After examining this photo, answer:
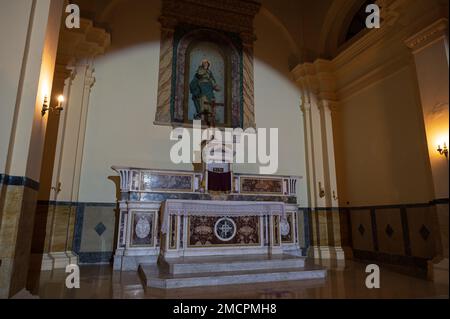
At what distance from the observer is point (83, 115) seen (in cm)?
588

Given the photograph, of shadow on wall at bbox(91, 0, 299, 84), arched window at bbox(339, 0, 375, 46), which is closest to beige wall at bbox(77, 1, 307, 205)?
shadow on wall at bbox(91, 0, 299, 84)

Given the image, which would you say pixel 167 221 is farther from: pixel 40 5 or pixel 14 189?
pixel 40 5

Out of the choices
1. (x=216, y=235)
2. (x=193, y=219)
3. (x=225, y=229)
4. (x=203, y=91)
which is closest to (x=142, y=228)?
(x=193, y=219)

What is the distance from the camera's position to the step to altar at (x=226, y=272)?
12.6 ft

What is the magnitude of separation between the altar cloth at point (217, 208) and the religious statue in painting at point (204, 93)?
204cm

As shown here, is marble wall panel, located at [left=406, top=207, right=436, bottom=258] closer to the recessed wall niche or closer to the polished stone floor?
the polished stone floor

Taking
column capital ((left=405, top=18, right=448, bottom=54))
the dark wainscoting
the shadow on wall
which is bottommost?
the dark wainscoting

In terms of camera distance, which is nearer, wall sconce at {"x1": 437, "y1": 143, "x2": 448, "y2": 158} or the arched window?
wall sconce at {"x1": 437, "y1": 143, "x2": 448, "y2": 158}

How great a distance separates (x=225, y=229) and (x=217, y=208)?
427 mm

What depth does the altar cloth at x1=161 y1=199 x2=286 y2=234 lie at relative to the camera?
5.13 meters

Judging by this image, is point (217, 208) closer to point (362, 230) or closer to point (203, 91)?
point (203, 91)

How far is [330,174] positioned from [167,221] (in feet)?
12.8

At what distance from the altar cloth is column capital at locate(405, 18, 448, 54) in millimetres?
3452
